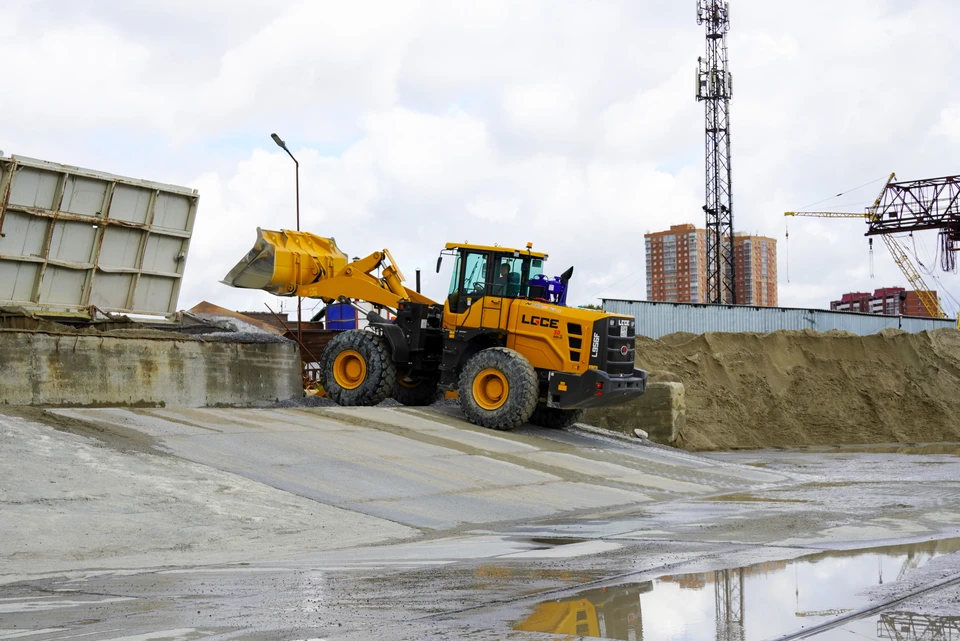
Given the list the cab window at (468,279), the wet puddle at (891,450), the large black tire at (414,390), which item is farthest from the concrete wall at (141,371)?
the wet puddle at (891,450)

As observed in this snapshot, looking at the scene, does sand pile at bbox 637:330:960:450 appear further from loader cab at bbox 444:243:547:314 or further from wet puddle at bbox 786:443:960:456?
loader cab at bbox 444:243:547:314

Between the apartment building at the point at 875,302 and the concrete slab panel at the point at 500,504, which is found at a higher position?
the apartment building at the point at 875,302

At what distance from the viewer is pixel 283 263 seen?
2022 centimetres

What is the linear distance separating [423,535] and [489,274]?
9556mm

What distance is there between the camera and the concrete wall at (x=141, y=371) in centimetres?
1689

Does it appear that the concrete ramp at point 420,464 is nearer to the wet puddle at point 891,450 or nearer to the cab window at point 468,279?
the cab window at point 468,279

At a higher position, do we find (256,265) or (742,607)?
(256,265)

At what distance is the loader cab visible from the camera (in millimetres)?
19764

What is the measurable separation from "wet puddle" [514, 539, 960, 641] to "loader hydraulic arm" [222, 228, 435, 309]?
45.7 ft

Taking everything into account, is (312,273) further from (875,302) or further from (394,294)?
(875,302)

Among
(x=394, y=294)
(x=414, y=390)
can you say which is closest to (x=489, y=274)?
(x=394, y=294)

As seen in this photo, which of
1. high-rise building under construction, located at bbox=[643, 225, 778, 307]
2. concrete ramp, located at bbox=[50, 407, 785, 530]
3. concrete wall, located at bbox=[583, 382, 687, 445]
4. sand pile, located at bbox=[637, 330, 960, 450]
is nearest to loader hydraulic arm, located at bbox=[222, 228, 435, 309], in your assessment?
concrete ramp, located at bbox=[50, 407, 785, 530]

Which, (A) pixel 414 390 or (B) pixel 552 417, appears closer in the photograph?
(B) pixel 552 417

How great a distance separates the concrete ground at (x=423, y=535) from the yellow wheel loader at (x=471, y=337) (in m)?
1.04
